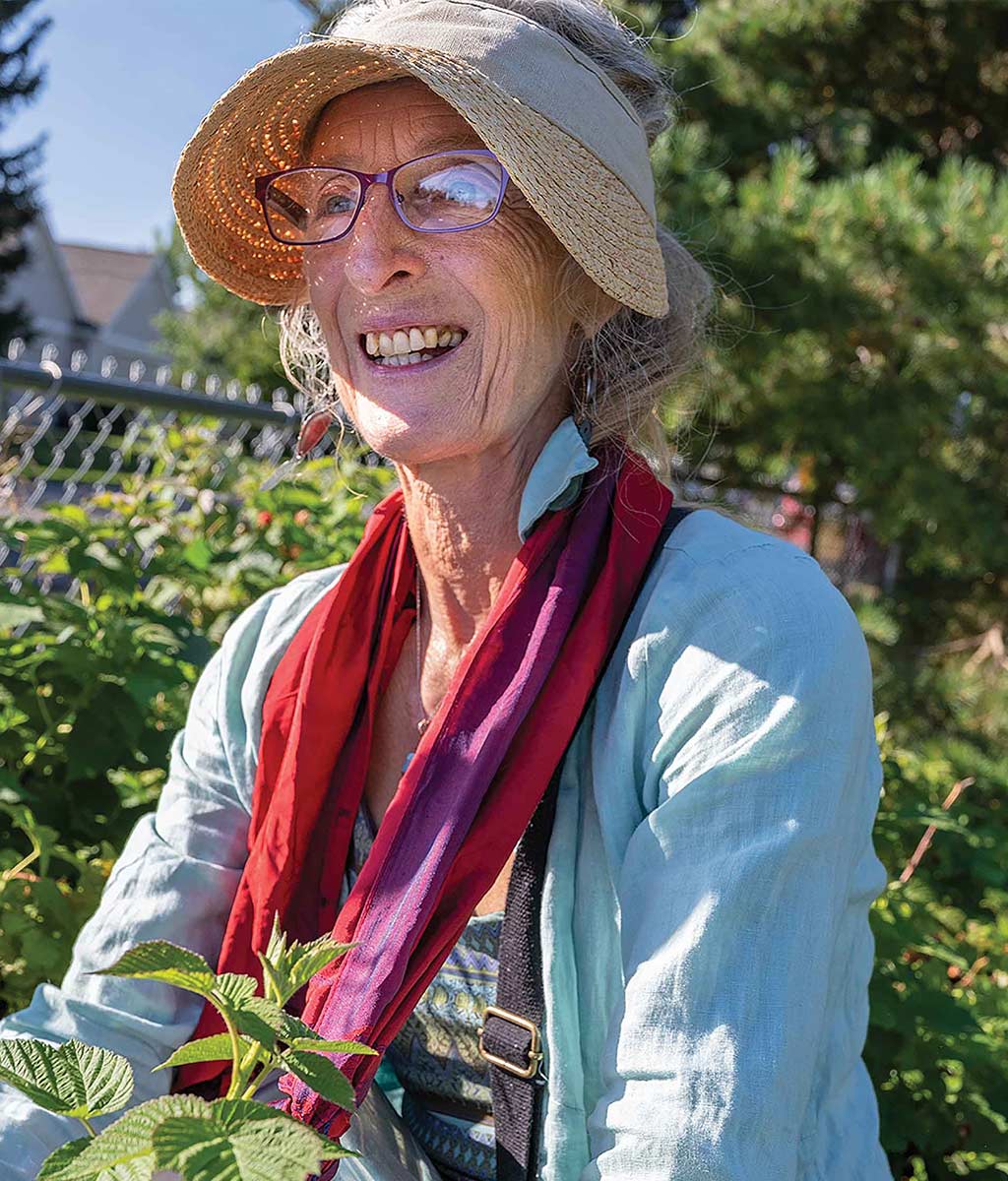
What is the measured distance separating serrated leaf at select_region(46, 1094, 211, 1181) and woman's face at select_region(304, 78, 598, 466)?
3.29 feet

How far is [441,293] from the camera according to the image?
1.64 m

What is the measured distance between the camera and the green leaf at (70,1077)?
2.88ft

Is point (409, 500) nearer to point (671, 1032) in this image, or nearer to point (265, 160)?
point (265, 160)

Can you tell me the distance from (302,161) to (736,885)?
4.06ft

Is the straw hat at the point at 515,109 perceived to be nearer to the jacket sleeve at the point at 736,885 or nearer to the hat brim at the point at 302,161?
the hat brim at the point at 302,161

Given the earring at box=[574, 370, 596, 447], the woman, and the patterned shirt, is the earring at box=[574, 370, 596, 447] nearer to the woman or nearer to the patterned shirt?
the woman

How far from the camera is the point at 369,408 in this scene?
1.69m

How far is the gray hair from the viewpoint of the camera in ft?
5.46

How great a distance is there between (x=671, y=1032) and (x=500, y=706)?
0.41 meters

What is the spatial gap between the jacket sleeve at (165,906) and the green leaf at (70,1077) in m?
0.66

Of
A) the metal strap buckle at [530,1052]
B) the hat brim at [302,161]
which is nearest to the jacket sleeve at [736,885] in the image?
the metal strap buckle at [530,1052]

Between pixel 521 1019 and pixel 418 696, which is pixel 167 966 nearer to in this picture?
pixel 521 1019

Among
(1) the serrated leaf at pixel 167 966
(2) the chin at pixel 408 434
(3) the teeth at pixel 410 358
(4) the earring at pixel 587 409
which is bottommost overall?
(4) the earring at pixel 587 409

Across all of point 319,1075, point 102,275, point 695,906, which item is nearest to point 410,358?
point 695,906
